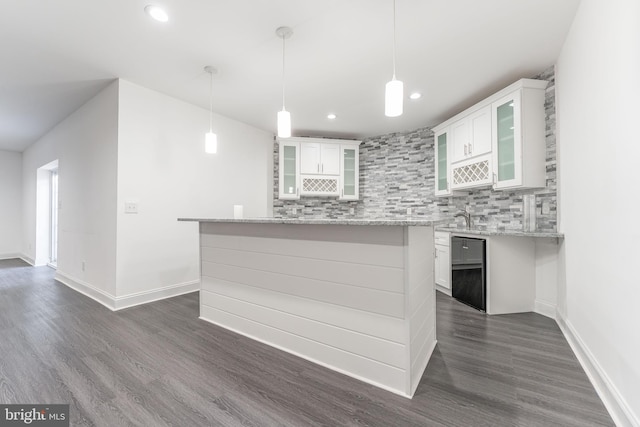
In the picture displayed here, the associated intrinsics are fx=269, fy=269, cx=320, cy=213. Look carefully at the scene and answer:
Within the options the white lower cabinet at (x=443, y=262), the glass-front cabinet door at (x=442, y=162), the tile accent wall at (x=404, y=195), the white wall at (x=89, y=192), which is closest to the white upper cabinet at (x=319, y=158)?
the tile accent wall at (x=404, y=195)

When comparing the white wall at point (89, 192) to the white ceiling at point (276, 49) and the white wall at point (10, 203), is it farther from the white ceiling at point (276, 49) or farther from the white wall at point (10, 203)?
the white wall at point (10, 203)

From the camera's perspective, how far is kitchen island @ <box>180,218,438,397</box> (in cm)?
159

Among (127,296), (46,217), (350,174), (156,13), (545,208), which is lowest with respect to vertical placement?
(127,296)

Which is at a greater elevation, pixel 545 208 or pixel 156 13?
pixel 156 13

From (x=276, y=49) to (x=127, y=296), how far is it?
3081 mm

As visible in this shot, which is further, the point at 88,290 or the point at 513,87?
the point at 88,290

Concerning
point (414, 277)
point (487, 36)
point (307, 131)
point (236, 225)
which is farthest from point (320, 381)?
point (307, 131)

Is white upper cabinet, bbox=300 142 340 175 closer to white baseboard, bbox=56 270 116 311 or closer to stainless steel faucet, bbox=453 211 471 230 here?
stainless steel faucet, bbox=453 211 471 230

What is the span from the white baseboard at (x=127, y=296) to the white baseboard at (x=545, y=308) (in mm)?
4122

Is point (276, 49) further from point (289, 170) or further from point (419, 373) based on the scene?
point (419, 373)

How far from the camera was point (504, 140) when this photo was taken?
9.75 ft

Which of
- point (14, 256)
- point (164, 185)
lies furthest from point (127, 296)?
point (14, 256)

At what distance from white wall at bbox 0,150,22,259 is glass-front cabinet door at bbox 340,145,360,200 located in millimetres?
7612

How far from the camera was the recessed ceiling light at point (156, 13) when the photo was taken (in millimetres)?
1966
